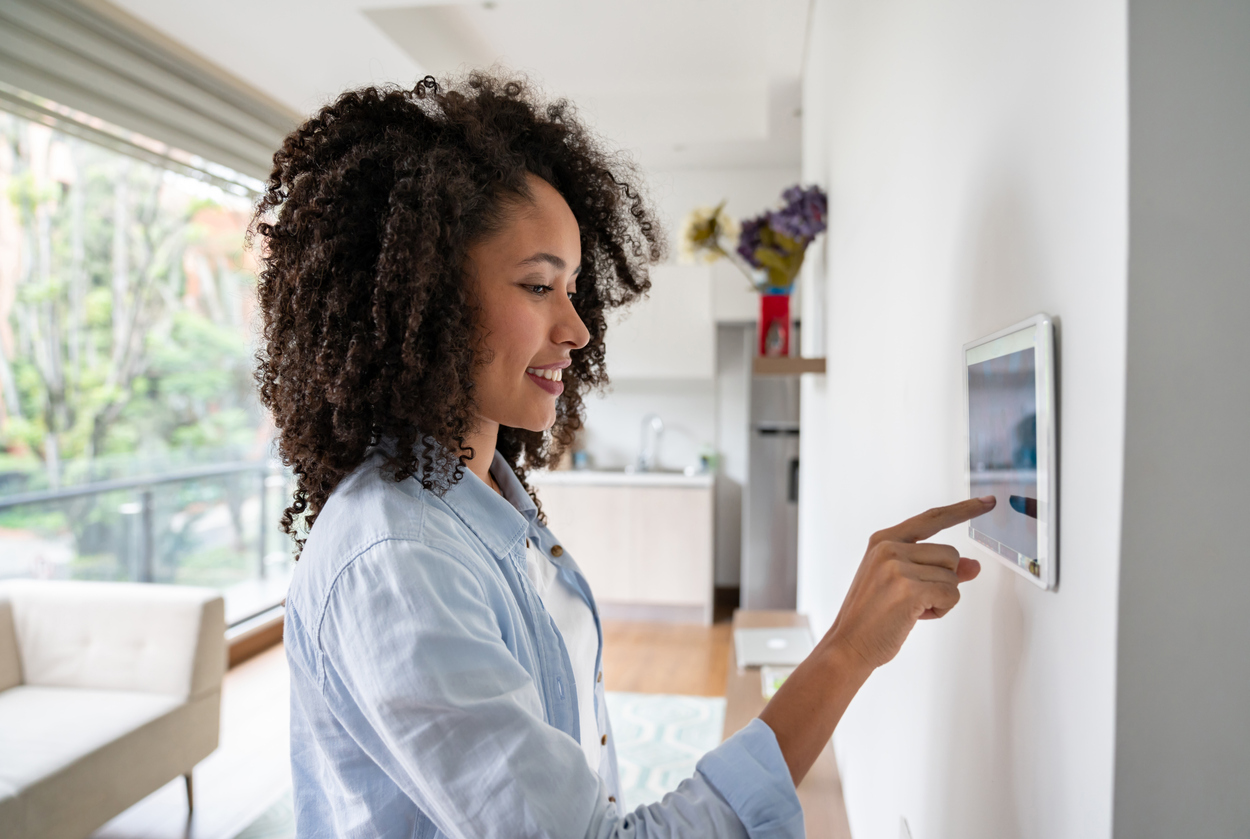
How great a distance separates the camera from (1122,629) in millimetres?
413

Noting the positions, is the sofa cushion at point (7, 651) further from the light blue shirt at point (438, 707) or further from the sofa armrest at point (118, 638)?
the light blue shirt at point (438, 707)

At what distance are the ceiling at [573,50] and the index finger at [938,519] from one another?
8.71 feet

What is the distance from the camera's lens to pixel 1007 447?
596mm

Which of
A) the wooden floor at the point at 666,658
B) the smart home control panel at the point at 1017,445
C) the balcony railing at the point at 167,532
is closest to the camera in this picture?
the smart home control panel at the point at 1017,445

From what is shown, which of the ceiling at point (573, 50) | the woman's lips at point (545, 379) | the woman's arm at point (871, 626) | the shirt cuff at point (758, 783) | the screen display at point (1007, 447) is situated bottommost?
the shirt cuff at point (758, 783)

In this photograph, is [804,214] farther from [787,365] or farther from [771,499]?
[771,499]

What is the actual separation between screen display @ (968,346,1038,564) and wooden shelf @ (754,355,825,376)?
1580 mm

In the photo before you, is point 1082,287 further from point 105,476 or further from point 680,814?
point 105,476

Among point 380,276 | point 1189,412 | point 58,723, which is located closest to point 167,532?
point 58,723

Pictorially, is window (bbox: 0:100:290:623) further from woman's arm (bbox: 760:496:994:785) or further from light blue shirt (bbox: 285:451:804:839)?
woman's arm (bbox: 760:496:994:785)

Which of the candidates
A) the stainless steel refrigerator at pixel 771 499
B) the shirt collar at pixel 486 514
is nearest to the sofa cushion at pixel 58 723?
the shirt collar at pixel 486 514

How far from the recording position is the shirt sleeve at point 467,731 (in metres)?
0.62

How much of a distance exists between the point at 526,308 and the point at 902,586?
1.55ft

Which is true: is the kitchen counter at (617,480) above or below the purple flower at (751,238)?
below
